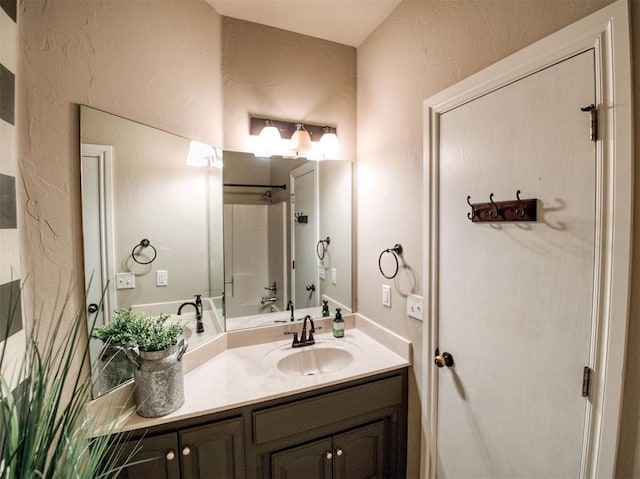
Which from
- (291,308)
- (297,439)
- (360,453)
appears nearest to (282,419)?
(297,439)

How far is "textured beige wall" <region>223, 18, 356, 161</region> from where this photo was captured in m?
1.64

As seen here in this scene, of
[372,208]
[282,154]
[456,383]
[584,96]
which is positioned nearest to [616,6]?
[584,96]

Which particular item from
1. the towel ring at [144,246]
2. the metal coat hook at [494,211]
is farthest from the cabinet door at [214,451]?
the metal coat hook at [494,211]

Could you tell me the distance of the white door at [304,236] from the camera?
1.87 m

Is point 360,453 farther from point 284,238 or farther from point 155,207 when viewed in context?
point 155,207

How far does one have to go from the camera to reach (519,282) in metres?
0.99

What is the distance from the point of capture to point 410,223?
1.46m

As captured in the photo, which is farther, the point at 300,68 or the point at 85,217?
the point at 300,68

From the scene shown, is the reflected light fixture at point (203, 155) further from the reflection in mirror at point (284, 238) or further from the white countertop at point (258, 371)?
the white countertop at point (258, 371)

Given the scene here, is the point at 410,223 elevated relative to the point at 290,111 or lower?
lower

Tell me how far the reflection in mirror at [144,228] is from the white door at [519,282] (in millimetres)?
1164

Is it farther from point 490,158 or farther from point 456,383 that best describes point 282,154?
point 456,383

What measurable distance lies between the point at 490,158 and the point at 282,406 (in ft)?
4.18

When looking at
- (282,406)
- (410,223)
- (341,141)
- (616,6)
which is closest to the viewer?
(616,6)
